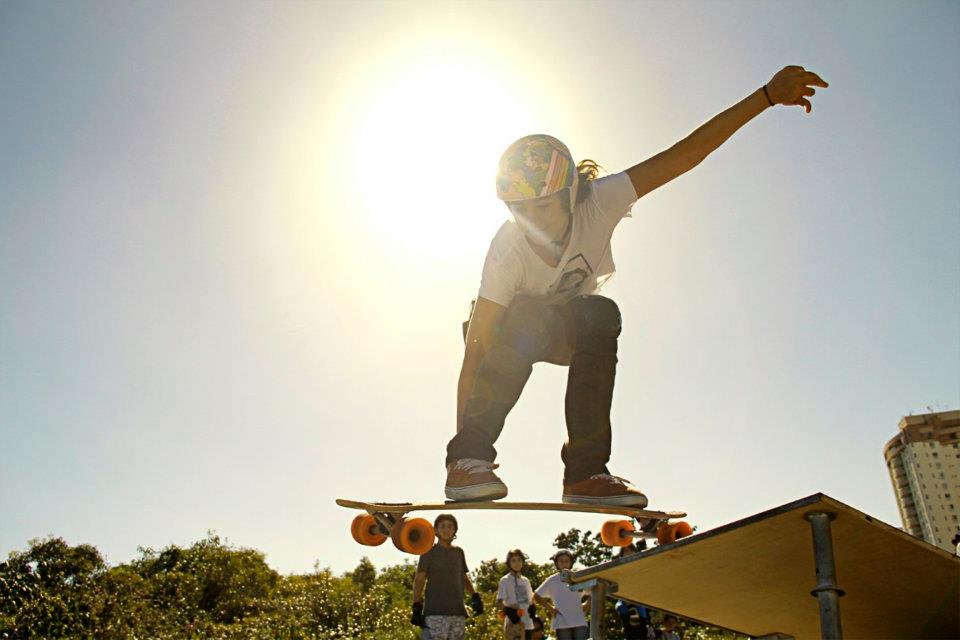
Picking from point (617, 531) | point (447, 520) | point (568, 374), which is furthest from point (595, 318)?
point (447, 520)

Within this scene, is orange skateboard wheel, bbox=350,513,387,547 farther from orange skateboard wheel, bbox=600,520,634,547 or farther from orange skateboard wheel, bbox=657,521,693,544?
orange skateboard wheel, bbox=657,521,693,544

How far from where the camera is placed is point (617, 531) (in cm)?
483

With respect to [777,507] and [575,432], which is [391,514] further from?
[777,507]

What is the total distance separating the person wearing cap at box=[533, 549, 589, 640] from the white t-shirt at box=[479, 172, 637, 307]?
4.30 meters

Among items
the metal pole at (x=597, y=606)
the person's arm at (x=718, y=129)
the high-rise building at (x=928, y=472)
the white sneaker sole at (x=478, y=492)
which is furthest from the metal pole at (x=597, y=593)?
the high-rise building at (x=928, y=472)

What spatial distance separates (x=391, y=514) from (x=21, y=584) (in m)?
20.9

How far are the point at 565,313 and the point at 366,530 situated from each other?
1.97 m

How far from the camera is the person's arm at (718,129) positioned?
12.4 ft

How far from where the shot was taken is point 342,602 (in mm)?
17531

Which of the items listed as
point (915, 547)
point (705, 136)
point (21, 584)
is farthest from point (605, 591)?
point (21, 584)

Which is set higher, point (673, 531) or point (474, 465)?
point (474, 465)

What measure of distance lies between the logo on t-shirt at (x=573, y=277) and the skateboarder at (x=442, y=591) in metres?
3.37

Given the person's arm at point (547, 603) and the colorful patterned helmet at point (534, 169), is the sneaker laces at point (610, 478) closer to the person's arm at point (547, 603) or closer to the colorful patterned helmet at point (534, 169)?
the colorful patterned helmet at point (534, 169)

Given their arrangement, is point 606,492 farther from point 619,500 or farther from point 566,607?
point 566,607
